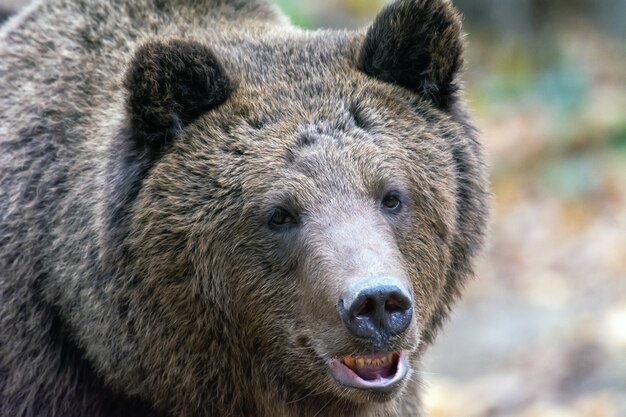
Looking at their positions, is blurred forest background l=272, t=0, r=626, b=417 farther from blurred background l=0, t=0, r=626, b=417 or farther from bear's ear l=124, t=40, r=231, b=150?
bear's ear l=124, t=40, r=231, b=150

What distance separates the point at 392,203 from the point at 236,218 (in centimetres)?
80

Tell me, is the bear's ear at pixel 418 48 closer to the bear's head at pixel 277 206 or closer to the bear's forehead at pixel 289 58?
the bear's head at pixel 277 206

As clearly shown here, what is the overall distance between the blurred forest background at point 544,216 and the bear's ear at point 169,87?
93.6 inches

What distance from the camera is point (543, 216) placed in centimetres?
1574

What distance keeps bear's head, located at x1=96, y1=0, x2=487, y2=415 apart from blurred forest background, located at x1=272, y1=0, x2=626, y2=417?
1616mm

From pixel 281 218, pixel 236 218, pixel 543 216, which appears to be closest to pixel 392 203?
pixel 281 218

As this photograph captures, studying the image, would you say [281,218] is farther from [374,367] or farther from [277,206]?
[374,367]

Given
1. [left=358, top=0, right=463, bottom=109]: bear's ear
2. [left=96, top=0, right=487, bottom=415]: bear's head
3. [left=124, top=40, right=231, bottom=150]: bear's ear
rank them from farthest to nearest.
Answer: [left=358, top=0, right=463, bottom=109]: bear's ear → [left=124, top=40, right=231, bottom=150]: bear's ear → [left=96, top=0, right=487, bottom=415]: bear's head

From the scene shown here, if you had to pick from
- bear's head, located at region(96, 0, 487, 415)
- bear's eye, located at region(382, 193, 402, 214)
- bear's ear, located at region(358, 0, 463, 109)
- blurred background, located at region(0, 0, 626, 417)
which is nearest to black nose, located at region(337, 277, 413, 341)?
bear's head, located at region(96, 0, 487, 415)

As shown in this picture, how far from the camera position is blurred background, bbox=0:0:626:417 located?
10.6 meters

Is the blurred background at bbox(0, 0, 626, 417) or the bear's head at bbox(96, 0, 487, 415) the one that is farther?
the blurred background at bbox(0, 0, 626, 417)

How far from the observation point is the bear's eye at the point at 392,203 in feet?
18.1

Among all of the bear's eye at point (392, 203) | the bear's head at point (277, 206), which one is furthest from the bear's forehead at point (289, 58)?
the bear's eye at point (392, 203)

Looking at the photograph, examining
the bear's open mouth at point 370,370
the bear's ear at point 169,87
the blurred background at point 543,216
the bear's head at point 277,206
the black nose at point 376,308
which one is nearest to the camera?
the black nose at point 376,308
